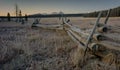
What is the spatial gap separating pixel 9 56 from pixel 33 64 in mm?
1188

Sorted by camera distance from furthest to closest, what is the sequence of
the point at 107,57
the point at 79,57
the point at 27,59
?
the point at 27,59 → the point at 79,57 → the point at 107,57

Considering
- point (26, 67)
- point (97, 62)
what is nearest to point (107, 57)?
point (97, 62)

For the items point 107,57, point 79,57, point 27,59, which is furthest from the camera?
point 27,59

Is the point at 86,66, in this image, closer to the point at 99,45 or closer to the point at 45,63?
the point at 99,45

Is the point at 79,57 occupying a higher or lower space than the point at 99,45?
lower

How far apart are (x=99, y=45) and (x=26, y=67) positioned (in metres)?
2.08

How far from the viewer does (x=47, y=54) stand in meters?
7.02

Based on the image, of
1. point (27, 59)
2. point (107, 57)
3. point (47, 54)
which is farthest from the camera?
point (47, 54)

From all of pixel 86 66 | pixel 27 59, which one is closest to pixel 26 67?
pixel 27 59

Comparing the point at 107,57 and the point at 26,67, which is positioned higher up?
the point at 107,57

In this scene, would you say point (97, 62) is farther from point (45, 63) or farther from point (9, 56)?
point (9, 56)

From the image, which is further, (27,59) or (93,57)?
(27,59)

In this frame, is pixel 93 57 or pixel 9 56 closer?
pixel 93 57

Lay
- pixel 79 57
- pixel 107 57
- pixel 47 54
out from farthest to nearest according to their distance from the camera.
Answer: pixel 47 54, pixel 79 57, pixel 107 57
